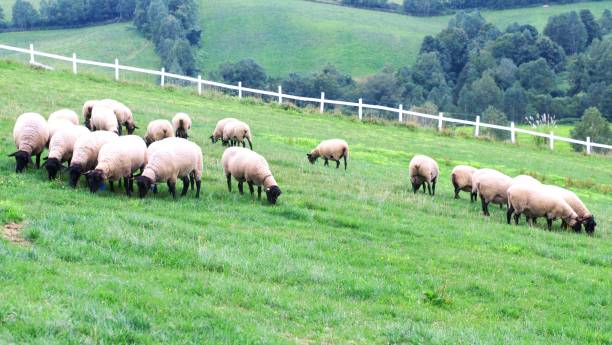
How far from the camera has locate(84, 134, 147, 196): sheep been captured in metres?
15.2

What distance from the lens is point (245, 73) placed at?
90.4m

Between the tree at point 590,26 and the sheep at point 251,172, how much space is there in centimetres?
11447

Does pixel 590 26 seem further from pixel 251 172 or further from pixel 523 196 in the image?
pixel 251 172

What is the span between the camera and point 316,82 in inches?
3548

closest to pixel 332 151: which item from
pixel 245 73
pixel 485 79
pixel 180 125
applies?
pixel 180 125

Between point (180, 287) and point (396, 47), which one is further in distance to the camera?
point (396, 47)

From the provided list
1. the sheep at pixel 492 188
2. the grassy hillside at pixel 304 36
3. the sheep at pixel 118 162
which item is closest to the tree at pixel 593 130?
the grassy hillside at pixel 304 36

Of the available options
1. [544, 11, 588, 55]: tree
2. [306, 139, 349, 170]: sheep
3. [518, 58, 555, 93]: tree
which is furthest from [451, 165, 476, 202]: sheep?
[544, 11, 588, 55]: tree

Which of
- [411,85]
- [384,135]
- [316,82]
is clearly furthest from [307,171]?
[411,85]

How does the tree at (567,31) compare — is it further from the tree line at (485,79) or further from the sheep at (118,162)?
the sheep at (118,162)

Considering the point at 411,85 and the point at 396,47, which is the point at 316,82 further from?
the point at 396,47

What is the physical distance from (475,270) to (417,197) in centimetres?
696

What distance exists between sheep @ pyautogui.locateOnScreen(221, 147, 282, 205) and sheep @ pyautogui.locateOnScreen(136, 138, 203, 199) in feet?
3.05

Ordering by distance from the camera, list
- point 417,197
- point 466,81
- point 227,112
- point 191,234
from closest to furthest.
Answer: point 191,234 < point 417,197 < point 227,112 < point 466,81
